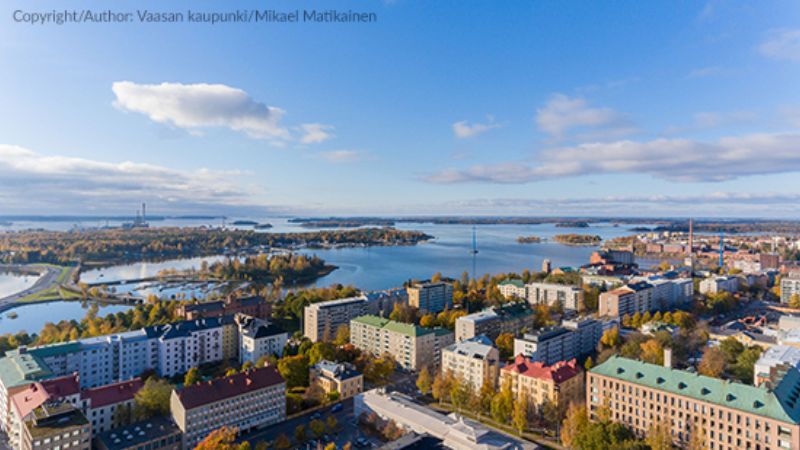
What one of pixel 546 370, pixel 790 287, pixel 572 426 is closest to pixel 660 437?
pixel 572 426

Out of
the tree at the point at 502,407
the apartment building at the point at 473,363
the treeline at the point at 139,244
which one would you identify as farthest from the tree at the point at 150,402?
the treeline at the point at 139,244

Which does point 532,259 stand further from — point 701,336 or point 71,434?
point 71,434

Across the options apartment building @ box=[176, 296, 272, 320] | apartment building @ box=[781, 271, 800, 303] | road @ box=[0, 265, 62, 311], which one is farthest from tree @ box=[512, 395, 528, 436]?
road @ box=[0, 265, 62, 311]

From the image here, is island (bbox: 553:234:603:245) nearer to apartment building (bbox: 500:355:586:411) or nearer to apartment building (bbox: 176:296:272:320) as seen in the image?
apartment building (bbox: 176:296:272:320)

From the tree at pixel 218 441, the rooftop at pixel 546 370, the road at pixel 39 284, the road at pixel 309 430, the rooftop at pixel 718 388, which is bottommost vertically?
the road at pixel 309 430

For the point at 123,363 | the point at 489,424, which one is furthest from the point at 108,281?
the point at 489,424

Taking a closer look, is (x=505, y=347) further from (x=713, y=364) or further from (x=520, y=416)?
(x=713, y=364)

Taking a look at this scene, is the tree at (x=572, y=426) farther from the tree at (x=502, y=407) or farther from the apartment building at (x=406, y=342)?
the apartment building at (x=406, y=342)
